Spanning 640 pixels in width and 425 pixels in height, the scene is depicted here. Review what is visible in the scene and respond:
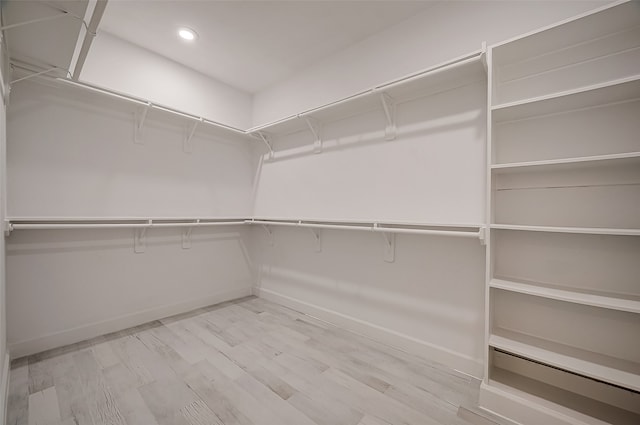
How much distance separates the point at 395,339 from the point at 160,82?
3.16 m

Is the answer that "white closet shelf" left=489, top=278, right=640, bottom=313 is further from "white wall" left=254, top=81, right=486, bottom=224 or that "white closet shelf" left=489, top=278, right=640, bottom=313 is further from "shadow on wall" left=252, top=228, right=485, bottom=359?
"white wall" left=254, top=81, right=486, bottom=224

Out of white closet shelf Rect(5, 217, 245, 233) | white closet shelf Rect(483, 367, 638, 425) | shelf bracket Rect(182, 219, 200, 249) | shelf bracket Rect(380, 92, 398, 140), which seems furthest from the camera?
shelf bracket Rect(182, 219, 200, 249)

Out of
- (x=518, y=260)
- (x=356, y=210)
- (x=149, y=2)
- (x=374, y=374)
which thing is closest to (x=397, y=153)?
(x=356, y=210)

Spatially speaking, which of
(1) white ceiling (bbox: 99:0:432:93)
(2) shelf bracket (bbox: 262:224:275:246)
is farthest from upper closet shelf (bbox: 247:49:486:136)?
(2) shelf bracket (bbox: 262:224:275:246)

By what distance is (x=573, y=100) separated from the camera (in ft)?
4.23

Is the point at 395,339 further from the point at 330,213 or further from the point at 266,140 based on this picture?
the point at 266,140

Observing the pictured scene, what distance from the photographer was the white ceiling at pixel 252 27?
190 centimetres

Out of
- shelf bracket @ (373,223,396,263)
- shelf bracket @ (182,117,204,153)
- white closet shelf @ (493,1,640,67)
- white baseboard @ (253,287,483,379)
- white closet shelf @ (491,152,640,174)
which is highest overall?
white closet shelf @ (493,1,640,67)

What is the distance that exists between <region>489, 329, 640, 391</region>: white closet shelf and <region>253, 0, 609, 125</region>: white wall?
69.7 inches

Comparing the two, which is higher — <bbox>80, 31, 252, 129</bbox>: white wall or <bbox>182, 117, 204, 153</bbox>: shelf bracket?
<bbox>80, 31, 252, 129</bbox>: white wall

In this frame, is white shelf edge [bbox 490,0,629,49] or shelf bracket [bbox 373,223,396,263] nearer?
white shelf edge [bbox 490,0,629,49]

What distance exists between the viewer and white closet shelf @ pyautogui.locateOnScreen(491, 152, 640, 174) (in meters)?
1.11

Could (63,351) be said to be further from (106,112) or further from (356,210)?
(356,210)

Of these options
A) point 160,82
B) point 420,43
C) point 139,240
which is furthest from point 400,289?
point 160,82
